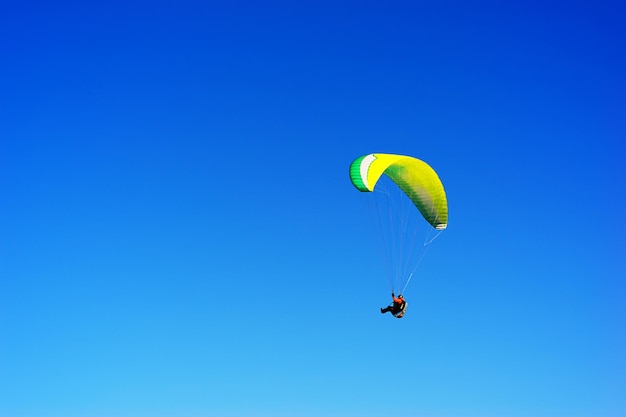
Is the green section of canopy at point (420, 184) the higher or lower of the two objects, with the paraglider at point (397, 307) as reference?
higher

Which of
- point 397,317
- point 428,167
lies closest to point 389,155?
point 428,167

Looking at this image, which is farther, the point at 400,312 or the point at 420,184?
the point at 420,184

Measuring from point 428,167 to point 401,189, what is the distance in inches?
92.0

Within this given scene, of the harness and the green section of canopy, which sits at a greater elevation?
the green section of canopy

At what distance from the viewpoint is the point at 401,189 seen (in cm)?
5328

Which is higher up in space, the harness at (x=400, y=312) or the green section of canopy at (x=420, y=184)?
the green section of canopy at (x=420, y=184)

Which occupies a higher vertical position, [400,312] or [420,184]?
[420,184]

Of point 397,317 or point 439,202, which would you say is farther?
point 439,202

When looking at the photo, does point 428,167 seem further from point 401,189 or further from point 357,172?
point 357,172

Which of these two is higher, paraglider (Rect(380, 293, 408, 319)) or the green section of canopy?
the green section of canopy

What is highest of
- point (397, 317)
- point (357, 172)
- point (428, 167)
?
point (428, 167)

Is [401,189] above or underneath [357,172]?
above

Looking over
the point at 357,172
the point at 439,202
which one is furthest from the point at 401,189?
the point at 357,172

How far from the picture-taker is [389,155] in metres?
50.7
